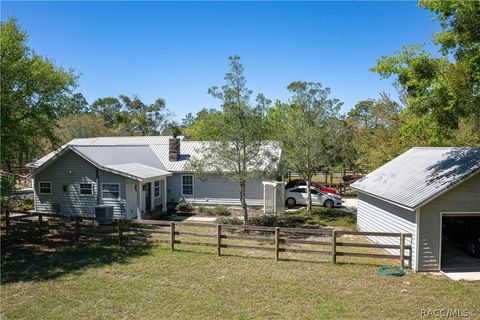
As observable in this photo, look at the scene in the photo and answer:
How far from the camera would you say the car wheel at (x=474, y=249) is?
12336mm

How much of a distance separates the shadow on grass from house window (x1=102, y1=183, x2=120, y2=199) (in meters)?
4.72

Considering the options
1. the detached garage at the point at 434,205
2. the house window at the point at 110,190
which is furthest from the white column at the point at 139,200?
the detached garage at the point at 434,205

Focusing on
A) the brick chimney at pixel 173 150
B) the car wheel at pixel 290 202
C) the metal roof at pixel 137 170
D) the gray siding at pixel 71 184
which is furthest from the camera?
the brick chimney at pixel 173 150

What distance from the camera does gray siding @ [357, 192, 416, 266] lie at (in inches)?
451

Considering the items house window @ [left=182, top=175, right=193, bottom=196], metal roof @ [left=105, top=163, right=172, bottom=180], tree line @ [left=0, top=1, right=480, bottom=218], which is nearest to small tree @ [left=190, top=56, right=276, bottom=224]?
tree line @ [left=0, top=1, right=480, bottom=218]

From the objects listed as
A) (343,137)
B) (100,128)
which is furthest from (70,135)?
(343,137)

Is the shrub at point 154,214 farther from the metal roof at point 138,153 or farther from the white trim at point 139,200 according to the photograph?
the metal roof at point 138,153

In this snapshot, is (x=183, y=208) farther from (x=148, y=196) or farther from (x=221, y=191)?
(x=221, y=191)

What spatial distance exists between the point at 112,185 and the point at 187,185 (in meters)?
6.15

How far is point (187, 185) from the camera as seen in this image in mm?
24234

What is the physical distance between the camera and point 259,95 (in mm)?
16109

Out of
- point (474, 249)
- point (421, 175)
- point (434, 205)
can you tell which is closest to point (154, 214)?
point (421, 175)

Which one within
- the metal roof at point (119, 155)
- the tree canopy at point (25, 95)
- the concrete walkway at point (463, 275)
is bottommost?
the concrete walkway at point (463, 275)

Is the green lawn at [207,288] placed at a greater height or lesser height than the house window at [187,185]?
lesser
